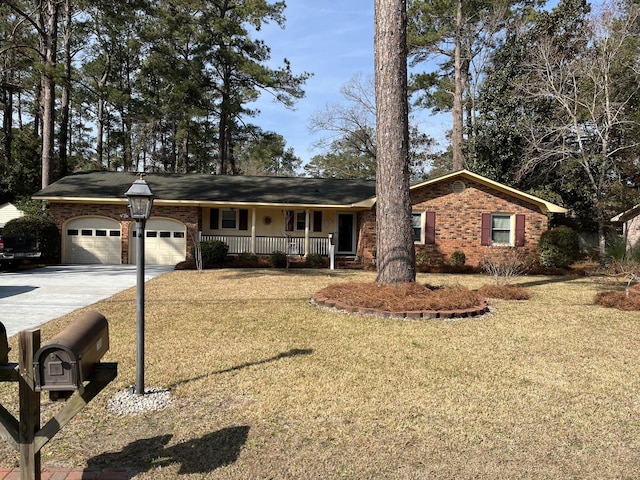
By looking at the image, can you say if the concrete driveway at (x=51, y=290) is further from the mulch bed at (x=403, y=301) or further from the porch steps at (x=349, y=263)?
the porch steps at (x=349, y=263)

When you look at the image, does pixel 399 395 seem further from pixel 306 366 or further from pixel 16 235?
pixel 16 235

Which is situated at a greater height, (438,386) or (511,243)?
(511,243)

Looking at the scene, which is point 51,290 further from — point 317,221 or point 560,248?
point 560,248

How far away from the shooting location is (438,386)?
4.12 m

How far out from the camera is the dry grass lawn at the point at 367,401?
2.83 metres

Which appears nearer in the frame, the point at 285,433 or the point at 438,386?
the point at 285,433

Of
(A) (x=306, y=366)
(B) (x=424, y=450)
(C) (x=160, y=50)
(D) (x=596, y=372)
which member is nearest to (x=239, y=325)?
(A) (x=306, y=366)

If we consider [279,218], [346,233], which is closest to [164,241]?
[279,218]

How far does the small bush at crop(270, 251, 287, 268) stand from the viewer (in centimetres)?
1611

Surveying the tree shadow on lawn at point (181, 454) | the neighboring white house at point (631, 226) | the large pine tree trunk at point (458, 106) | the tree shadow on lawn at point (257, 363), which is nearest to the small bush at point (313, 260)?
the large pine tree trunk at point (458, 106)

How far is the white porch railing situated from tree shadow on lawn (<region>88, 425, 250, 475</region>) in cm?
1385

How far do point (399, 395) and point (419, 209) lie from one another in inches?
499

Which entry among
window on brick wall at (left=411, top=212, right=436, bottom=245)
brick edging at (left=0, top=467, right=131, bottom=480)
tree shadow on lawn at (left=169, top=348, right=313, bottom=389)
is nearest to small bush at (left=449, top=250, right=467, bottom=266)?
window on brick wall at (left=411, top=212, right=436, bottom=245)

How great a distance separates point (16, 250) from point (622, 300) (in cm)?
1667
